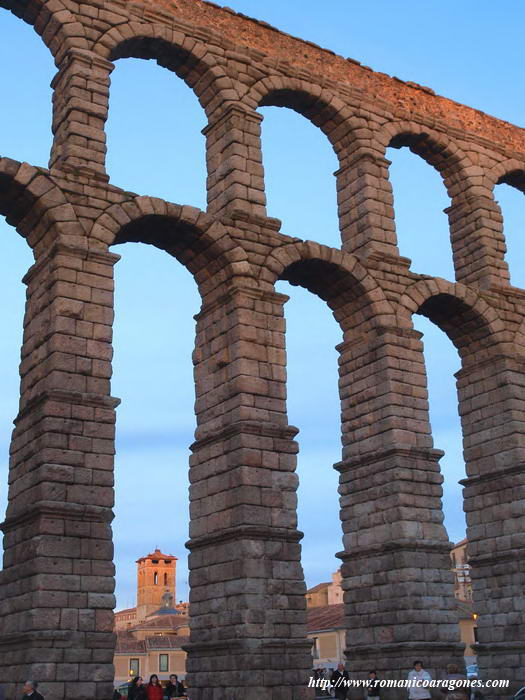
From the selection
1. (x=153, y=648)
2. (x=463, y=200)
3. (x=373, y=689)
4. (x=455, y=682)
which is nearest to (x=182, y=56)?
(x=463, y=200)

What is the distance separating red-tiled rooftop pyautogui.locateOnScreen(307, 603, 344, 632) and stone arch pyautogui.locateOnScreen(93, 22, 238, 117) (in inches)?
1349

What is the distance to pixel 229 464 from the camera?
1670 centimetres

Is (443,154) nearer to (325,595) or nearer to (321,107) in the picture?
(321,107)

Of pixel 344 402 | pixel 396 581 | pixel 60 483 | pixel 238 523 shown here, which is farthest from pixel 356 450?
pixel 60 483

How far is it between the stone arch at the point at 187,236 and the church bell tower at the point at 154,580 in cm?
9331

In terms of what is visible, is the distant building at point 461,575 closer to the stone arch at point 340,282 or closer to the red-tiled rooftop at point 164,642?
the red-tiled rooftop at point 164,642

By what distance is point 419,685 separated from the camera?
1544cm

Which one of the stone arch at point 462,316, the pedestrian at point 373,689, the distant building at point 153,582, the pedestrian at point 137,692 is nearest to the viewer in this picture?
the pedestrian at point 137,692

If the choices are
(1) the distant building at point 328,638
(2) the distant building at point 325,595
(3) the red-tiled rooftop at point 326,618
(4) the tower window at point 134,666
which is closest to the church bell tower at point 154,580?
(2) the distant building at point 325,595

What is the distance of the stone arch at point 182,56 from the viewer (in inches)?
772

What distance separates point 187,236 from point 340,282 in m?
4.06

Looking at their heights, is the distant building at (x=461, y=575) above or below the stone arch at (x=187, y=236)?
below

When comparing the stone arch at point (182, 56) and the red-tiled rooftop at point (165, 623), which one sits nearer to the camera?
the stone arch at point (182, 56)

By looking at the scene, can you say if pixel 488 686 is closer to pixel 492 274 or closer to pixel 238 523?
pixel 238 523
